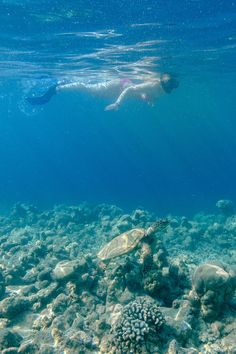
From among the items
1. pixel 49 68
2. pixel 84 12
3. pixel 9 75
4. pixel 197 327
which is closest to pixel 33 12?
pixel 84 12

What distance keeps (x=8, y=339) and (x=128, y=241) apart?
11.7 feet

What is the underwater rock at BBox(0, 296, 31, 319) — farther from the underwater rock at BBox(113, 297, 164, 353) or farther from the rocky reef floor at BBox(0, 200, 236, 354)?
the underwater rock at BBox(113, 297, 164, 353)

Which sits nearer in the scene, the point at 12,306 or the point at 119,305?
the point at 119,305

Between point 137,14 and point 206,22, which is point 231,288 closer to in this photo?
point 137,14

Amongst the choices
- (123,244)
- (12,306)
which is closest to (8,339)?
(12,306)

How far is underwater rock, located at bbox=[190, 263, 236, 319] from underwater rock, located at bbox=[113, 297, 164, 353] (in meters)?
1.34

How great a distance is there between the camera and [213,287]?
7176 mm

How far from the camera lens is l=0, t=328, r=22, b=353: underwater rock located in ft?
21.9

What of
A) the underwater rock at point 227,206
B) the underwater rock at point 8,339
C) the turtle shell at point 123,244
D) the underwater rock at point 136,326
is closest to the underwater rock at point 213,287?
the underwater rock at point 136,326

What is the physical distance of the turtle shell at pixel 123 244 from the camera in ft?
27.4

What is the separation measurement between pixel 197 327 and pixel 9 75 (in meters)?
29.4

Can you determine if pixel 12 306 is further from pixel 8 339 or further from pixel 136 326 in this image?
pixel 136 326

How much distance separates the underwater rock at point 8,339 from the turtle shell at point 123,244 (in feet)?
9.24

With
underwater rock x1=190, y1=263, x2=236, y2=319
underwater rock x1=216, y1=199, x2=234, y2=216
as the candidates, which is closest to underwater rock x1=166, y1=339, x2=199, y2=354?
underwater rock x1=190, y1=263, x2=236, y2=319
